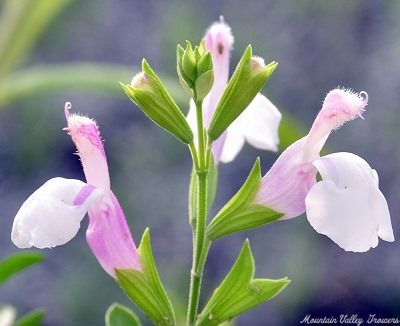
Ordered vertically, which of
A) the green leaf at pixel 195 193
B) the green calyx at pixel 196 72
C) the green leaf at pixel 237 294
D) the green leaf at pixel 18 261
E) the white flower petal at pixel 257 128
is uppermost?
the green calyx at pixel 196 72

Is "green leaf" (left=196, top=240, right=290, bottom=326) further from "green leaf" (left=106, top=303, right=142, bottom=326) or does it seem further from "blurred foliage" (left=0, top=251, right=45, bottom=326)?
"blurred foliage" (left=0, top=251, right=45, bottom=326)

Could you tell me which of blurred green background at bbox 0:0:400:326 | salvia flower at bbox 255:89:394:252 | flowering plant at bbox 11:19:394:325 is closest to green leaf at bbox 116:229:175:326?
flowering plant at bbox 11:19:394:325

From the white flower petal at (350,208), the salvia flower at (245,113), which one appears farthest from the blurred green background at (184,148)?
the white flower petal at (350,208)

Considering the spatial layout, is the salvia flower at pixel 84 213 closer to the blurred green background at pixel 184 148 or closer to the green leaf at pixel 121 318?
the green leaf at pixel 121 318

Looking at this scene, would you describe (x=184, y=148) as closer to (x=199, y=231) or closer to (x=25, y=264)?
(x=25, y=264)

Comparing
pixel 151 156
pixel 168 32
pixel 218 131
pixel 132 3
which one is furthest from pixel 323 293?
pixel 218 131

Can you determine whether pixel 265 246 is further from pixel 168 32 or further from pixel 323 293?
pixel 168 32

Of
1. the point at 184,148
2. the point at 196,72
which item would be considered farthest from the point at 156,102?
the point at 184,148
